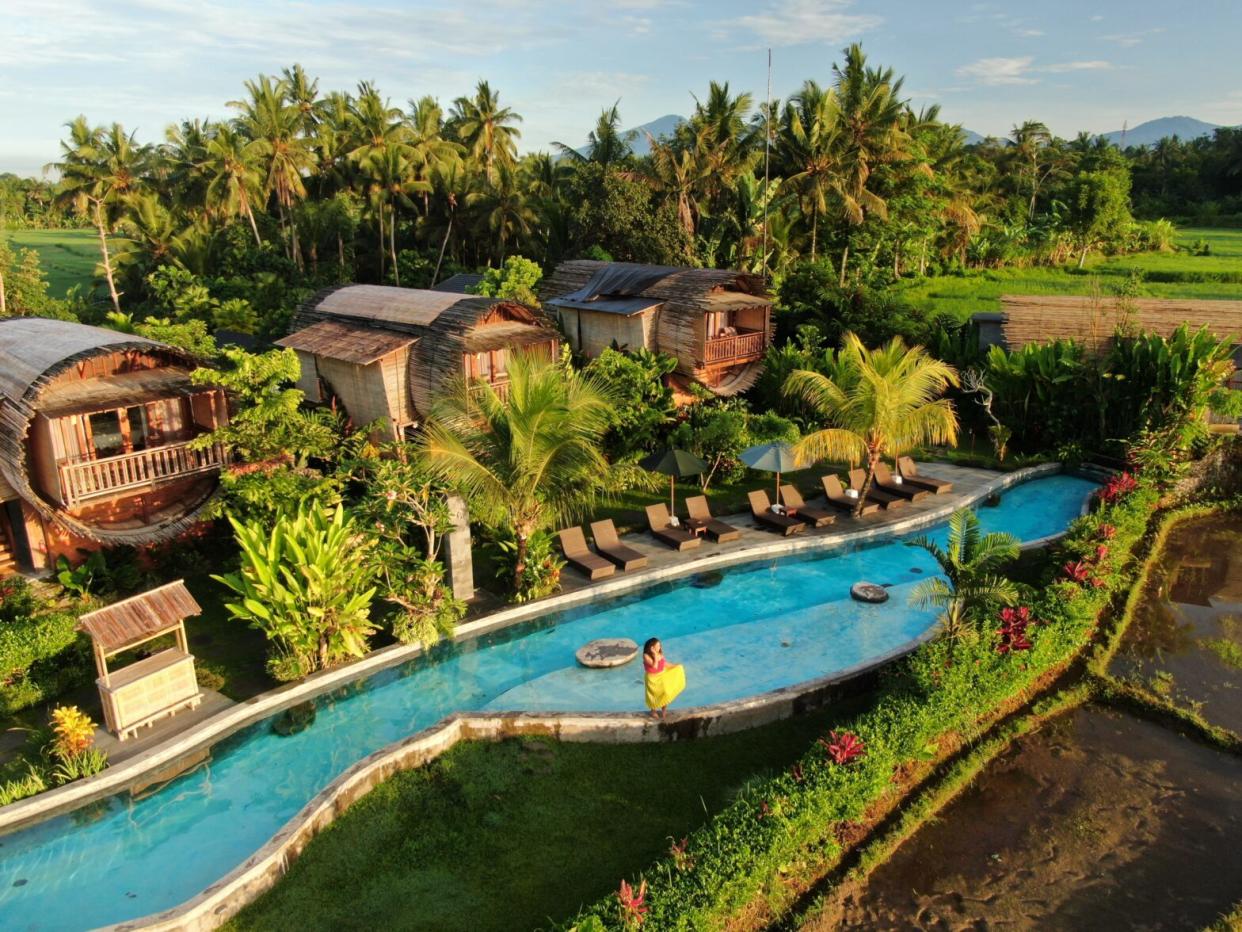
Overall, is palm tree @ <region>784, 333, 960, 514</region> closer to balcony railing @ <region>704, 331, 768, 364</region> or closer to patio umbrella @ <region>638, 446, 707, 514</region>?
patio umbrella @ <region>638, 446, 707, 514</region>

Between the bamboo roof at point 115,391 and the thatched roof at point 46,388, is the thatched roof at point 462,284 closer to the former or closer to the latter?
the bamboo roof at point 115,391

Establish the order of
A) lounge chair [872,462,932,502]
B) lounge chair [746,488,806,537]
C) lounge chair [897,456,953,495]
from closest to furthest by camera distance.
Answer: lounge chair [746,488,806,537]
lounge chair [872,462,932,502]
lounge chair [897,456,953,495]

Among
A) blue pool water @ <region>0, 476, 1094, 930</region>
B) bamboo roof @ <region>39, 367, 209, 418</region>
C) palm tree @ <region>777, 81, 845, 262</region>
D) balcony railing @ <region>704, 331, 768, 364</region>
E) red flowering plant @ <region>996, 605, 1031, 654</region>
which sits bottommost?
blue pool water @ <region>0, 476, 1094, 930</region>

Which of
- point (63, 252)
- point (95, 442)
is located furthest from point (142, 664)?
point (63, 252)

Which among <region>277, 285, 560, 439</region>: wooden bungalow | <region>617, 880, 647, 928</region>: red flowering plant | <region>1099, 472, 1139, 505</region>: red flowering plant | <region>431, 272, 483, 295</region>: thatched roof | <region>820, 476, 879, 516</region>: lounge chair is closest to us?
<region>617, 880, 647, 928</region>: red flowering plant

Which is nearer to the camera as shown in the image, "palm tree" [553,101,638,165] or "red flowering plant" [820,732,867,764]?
"red flowering plant" [820,732,867,764]

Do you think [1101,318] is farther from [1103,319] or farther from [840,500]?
[840,500]

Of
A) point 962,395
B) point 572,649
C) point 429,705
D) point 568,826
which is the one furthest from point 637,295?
point 568,826

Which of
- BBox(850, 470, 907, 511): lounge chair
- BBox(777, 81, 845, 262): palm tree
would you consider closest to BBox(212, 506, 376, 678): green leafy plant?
BBox(850, 470, 907, 511): lounge chair
